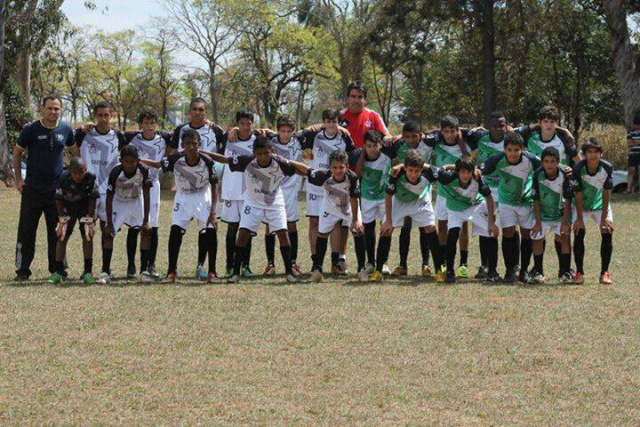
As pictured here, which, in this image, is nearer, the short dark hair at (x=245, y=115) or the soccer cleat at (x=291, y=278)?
the soccer cleat at (x=291, y=278)

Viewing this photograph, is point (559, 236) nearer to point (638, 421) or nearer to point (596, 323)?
point (596, 323)

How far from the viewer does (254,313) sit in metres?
8.75

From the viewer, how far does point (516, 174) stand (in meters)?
10.9

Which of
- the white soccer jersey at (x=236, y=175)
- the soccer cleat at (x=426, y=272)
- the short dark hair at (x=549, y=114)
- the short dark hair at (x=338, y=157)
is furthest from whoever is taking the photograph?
the white soccer jersey at (x=236, y=175)

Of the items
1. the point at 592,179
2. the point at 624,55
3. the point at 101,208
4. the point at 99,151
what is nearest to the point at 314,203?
the point at 101,208

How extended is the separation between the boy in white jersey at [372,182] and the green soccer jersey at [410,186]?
24cm

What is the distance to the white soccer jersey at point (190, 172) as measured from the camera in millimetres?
10742

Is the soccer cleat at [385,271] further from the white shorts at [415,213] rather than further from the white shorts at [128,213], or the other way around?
the white shorts at [128,213]

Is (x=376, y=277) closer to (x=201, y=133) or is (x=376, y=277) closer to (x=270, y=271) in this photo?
(x=270, y=271)

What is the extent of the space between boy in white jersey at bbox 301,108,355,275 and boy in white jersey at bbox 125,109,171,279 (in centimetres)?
172

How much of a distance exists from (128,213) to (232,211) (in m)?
1.23

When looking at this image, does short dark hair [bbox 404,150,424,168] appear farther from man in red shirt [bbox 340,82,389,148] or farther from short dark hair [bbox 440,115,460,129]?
man in red shirt [bbox 340,82,389,148]

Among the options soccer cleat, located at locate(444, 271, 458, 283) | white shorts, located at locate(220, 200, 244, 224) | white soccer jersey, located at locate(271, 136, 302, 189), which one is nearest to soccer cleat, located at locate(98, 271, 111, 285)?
white shorts, located at locate(220, 200, 244, 224)

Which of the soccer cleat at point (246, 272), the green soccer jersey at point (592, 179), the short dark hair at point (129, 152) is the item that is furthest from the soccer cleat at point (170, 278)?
the green soccer jersey at point (592, 179)
